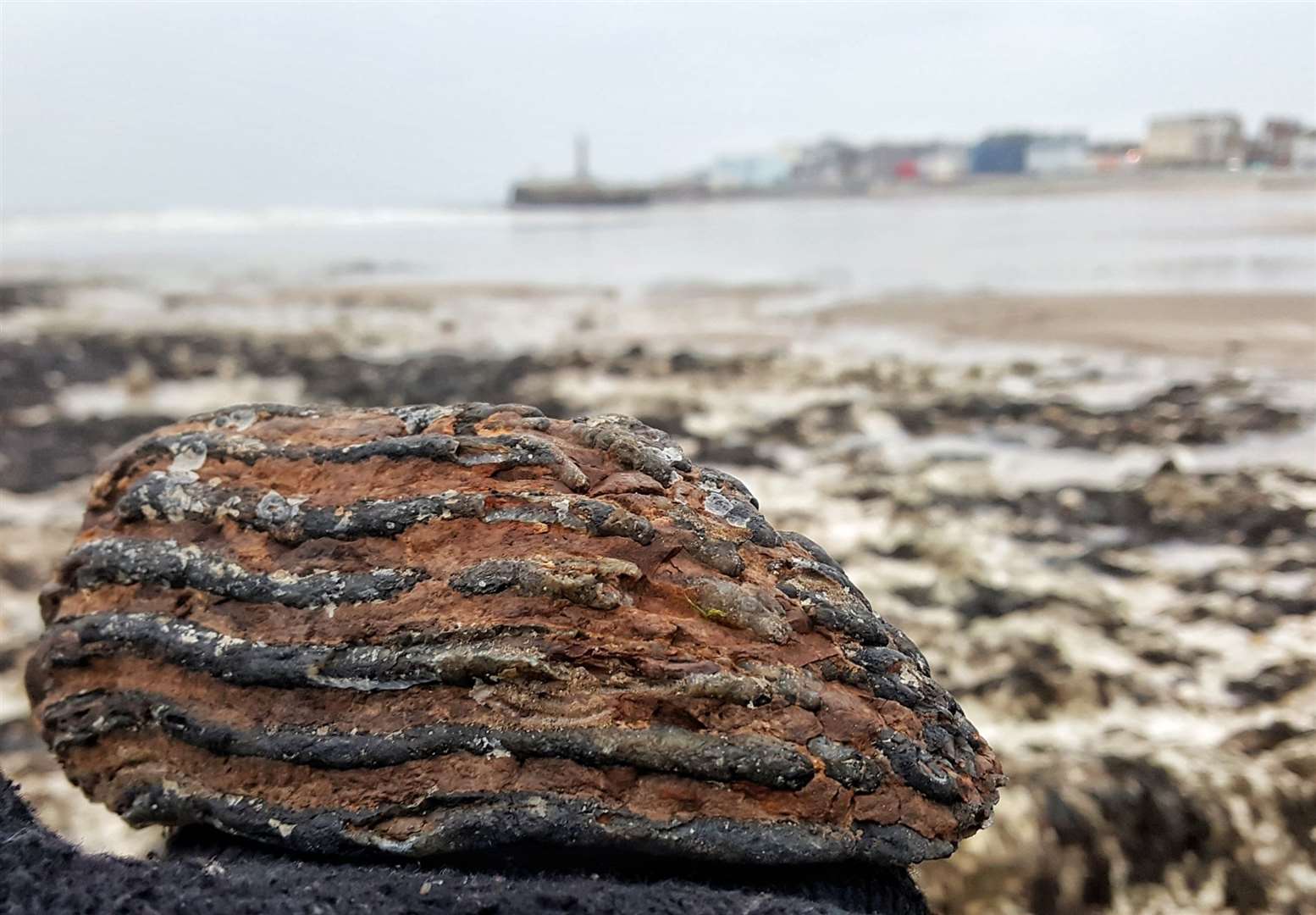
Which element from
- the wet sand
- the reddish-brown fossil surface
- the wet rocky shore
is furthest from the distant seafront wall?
the reddish-brown fossil surface

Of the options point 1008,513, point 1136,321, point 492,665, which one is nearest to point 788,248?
point 1136,321

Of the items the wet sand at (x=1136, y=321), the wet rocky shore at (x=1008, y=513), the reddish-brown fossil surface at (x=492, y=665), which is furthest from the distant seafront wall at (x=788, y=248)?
the reddish-brown fossil surface at (x=492, y=665)

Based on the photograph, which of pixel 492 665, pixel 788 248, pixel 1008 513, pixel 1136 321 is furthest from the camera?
pixel 788 248

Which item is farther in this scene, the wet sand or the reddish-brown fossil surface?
the wet sand

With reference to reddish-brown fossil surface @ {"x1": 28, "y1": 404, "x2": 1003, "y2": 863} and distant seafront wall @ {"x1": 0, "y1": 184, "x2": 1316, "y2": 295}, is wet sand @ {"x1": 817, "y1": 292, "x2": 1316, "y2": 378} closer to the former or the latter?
distant seafront wall @ {"x1": 0, "y1": 184, "x2": 1316, "y2": 295}

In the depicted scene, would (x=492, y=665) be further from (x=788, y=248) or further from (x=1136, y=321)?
(x=788, y=248)

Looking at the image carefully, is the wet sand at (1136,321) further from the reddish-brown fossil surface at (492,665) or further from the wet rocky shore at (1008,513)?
the reddish-brown fossil surface at (492,665)
